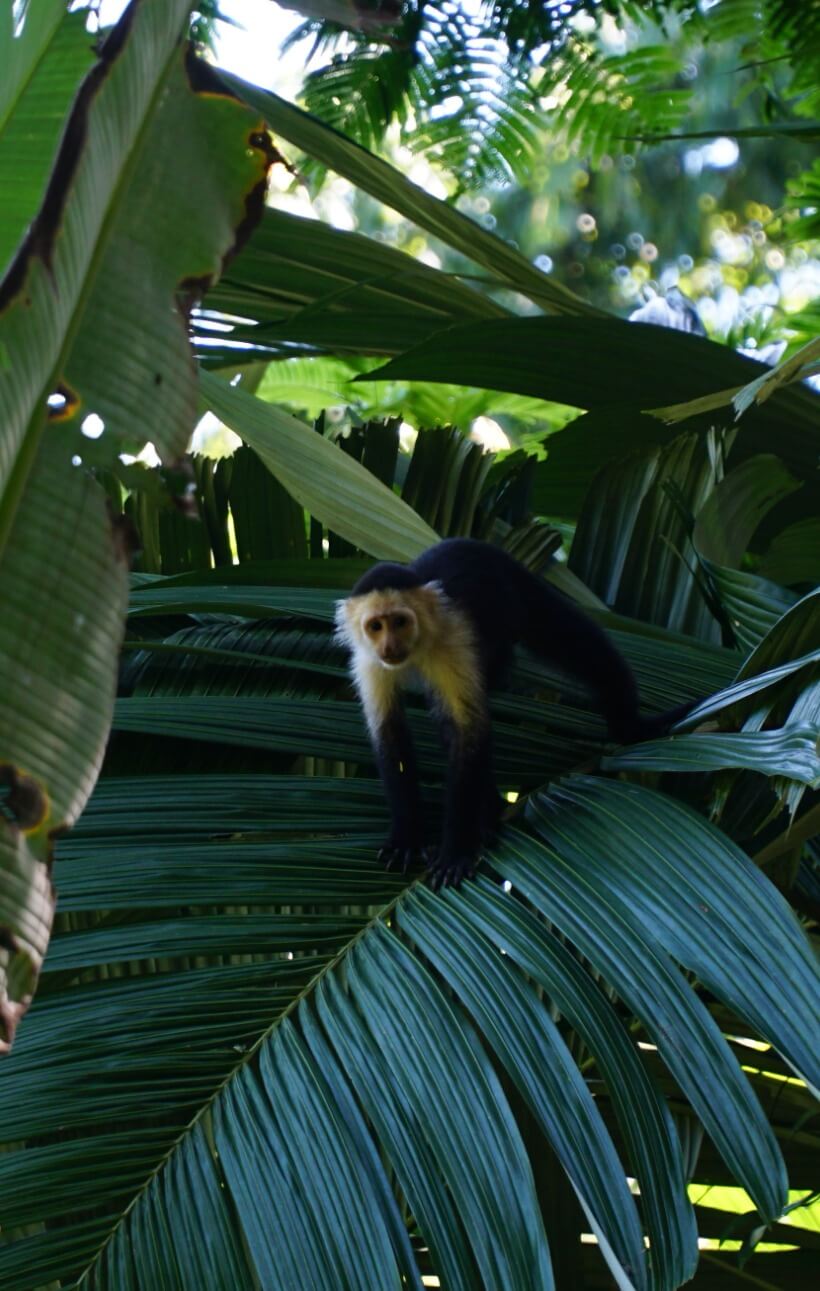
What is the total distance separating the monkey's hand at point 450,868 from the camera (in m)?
1.80

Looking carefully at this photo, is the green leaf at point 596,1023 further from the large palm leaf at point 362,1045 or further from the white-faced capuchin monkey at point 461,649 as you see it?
the white-faced capuchin monkey at point 461,649

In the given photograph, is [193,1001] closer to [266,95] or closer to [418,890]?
[418,890]

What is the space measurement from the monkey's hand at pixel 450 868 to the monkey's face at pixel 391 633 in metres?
0.84

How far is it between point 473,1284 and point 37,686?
0.71m

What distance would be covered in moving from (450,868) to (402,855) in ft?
0.44

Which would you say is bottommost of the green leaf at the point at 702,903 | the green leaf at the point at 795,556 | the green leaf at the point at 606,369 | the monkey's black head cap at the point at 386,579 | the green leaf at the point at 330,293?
the green leaf at the point at 702,903

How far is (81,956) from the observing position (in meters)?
1.56

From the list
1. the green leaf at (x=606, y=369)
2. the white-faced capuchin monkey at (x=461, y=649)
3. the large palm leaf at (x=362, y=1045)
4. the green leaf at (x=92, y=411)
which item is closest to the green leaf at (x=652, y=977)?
the large palm leaf at (x=362, y=1045)

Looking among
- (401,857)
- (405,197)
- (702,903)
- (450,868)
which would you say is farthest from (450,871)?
(405,197)

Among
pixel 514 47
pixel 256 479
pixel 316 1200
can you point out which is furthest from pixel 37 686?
pixel 514 47

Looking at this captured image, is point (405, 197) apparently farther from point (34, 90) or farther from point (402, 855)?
point (34, 90)

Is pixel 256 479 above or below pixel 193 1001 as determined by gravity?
above

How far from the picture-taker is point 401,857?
1979mm

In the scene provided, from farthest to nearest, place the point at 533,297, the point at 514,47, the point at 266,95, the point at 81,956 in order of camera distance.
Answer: the point at 514,47, the point at 533,297, the point at 266,95, the point at 81,956
